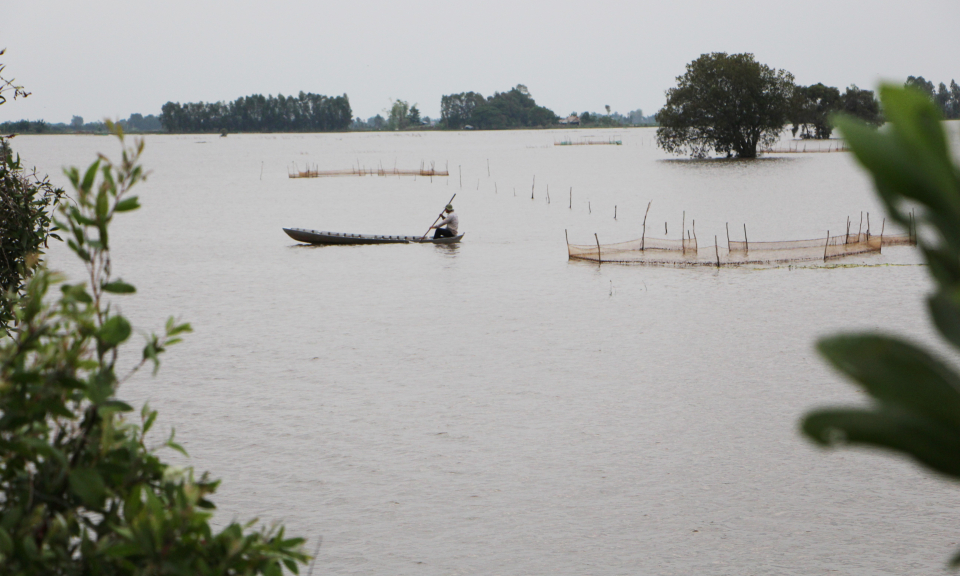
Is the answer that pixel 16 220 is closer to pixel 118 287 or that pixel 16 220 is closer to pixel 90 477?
pixel 118 287

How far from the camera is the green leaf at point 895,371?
82cm

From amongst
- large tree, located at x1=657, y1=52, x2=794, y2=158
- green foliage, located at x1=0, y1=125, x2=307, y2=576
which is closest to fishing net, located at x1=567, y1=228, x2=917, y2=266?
green foliage, located at x1=0, y1=125, x2=307, y2=576

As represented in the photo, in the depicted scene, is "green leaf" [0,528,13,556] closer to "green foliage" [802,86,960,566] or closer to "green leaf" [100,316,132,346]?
"green leaf" [100,316,132,346]

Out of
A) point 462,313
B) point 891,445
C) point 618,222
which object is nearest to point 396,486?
point 891,445

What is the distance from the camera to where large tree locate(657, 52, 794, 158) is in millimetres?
89500

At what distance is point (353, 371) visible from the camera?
1672 cm

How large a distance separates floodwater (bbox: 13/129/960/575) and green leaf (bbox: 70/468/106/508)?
206cm

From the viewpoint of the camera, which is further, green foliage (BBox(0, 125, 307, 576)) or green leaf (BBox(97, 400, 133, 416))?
green leaf (BBox(97, 400, 133, 416))

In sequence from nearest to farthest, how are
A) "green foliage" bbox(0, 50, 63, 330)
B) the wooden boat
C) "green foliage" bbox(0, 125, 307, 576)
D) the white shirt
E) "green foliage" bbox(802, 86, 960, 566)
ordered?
1. "green foliage" bbox(802, 86, 960, 566)
2. "green foliage" bbox(0, 125, 307, 576)
3. "green foliage" bbox(0, 50, 63, 330)
4. the wooden boat
5. the white shirt

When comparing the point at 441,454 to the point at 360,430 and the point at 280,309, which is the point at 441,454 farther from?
the point at 280,309

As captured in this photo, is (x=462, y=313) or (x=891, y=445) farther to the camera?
(x=462, y=313)

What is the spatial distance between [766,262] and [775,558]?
2144 centimetres

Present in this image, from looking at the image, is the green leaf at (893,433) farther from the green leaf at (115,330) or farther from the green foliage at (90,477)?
the green leaf at (115,330)

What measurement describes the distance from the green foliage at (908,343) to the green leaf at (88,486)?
7.76 ft
